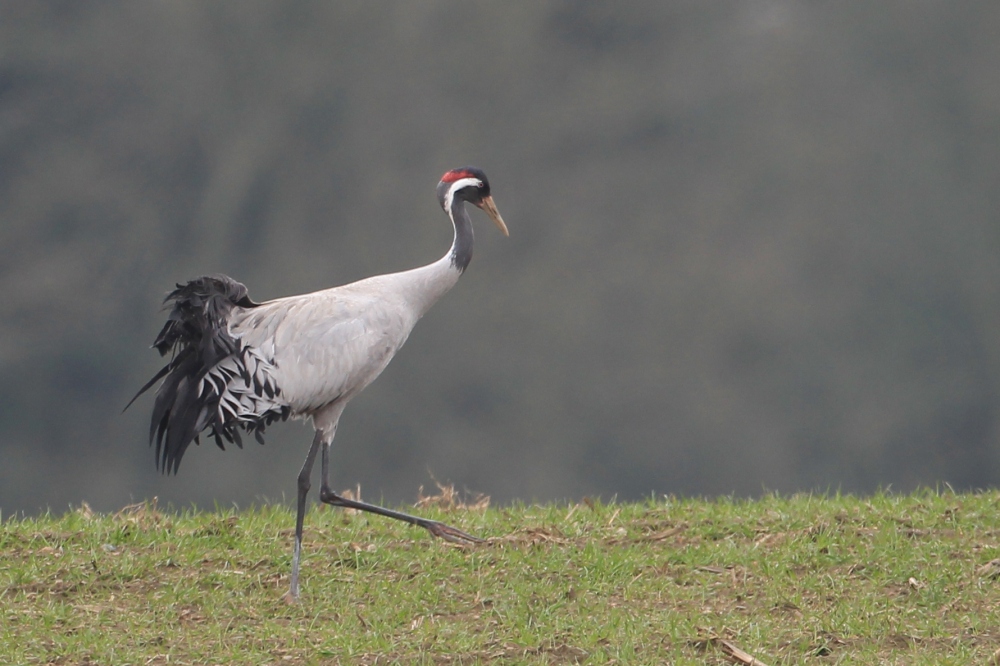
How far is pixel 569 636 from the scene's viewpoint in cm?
505

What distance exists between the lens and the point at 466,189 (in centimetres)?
684

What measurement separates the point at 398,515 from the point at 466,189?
181 cm

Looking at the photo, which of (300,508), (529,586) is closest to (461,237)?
(300,508)

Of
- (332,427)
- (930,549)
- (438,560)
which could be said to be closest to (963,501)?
(930,549)

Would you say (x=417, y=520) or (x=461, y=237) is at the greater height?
(x=461, y=237)

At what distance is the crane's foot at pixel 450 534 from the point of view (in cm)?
634

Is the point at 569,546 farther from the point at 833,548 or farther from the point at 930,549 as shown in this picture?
the point at 930,549

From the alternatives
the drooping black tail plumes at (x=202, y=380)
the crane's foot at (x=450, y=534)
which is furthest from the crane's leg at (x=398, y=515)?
the drooping black tail plumes at (x=202, y=380)

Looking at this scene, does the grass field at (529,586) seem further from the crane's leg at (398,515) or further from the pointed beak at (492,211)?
the pointed beak at (492,211)

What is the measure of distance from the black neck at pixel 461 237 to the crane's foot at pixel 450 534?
1346mm

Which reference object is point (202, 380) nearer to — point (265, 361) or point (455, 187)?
point (265, 361)

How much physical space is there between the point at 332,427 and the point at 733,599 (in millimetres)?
2137

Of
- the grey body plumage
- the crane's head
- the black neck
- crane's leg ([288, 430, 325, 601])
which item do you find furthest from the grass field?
the crane's head

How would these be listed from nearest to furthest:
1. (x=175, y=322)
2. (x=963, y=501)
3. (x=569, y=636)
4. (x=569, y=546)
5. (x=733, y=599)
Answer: (x=569, y=636) < (x=733, y=599) < (x=175, y=322) < (x=569, y=546) < (x=963, y=501)
